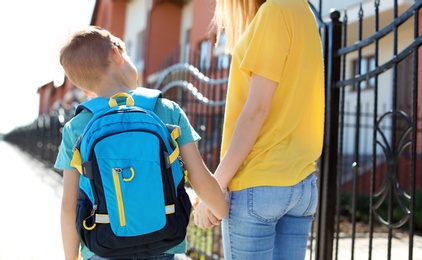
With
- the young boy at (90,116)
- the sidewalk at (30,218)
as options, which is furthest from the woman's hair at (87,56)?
the sidewalk at (30,218)

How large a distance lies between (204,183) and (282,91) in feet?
1.44

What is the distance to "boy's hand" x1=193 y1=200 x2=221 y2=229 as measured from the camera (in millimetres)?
1907

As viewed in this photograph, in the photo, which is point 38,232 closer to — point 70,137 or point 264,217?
point 70,137

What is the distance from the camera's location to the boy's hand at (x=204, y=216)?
1907mm

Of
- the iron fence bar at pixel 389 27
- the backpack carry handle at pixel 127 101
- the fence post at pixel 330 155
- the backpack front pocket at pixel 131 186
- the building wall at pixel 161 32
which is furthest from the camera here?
the building wall at pixel 161 32

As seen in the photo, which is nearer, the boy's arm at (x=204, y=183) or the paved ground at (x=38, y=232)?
the boy's arm at (x=204, y=183)

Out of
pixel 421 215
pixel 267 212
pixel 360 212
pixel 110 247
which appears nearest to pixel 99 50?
pixel 110 247

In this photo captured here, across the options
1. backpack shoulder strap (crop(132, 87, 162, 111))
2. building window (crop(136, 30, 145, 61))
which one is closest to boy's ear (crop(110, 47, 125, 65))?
backpack shoulder strap (crop(132, 87, 162, 111))

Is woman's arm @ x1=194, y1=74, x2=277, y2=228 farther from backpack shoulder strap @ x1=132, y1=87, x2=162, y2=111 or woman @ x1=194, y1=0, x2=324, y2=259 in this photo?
backpack shoulder strap @ x1=132, y1=87, x2=162, y2=111

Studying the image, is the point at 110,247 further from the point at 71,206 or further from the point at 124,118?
the point at 124,118

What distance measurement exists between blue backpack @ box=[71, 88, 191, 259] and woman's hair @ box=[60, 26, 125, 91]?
0.22 metres

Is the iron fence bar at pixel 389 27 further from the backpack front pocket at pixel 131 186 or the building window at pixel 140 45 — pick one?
the building window at pixel 140 45

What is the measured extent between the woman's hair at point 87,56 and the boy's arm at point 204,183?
41 cm

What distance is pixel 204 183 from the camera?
1.84 metres
